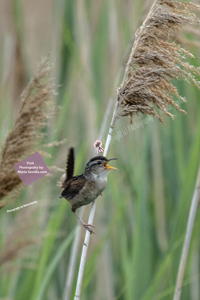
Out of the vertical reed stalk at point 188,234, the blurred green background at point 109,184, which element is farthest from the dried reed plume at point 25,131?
the vertical reed stalk at point 188,234

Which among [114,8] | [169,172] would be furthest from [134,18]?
[169,172]

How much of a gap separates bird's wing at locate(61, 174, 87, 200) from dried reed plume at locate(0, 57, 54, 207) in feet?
0.97

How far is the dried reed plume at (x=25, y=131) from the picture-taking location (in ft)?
3.96

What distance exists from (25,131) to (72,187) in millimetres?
358

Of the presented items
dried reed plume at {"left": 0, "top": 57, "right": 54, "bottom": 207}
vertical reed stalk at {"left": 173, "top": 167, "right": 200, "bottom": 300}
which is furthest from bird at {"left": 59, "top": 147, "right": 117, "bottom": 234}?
vertical reed stalk at {"left": 173, "top": 167, "right": 200, "bottom": 300}

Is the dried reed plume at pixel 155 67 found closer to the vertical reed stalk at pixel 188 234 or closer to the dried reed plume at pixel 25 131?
the dried reed plume at pixel 25 131

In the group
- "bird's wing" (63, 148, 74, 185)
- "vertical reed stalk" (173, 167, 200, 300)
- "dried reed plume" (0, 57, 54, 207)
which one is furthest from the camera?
"vertical reed stalk" (173, 167, 200, 300)

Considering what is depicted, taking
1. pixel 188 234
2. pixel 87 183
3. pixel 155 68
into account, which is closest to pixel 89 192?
pixel 87 183

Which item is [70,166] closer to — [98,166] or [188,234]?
[98,166]

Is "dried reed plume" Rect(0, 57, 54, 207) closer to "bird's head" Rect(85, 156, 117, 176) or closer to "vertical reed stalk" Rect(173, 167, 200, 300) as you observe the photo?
"bird's head" Rect(85, 156, 117, 176)

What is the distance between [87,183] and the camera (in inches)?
38.3

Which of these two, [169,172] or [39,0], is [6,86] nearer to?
[169,172]

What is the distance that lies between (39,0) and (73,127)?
2.26 m

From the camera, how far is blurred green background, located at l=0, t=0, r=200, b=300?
161cm
